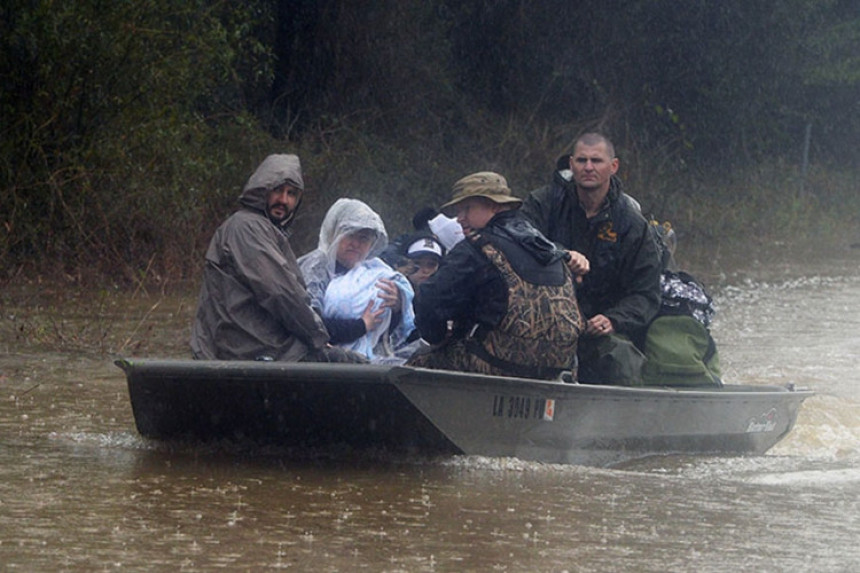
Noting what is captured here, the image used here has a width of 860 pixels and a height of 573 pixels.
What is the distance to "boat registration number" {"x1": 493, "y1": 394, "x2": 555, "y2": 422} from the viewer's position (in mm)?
7273

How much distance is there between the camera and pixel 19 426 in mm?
8422

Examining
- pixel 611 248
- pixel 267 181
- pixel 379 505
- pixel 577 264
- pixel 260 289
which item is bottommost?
pixel 379 505

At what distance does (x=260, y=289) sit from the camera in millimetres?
7188

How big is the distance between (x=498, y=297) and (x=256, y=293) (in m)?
1.14

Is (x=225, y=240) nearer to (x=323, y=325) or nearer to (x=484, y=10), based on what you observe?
(x=323, y=325)

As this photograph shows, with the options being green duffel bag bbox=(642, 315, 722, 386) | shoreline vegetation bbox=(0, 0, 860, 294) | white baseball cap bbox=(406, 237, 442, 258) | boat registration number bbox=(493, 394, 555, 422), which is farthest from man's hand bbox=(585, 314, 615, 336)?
shoreline vegetation bbox=(0, 0, 860, 294)

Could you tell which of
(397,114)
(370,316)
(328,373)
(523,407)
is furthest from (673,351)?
(397,114)

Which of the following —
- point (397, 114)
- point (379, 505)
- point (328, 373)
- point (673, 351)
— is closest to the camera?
point (379, 505)

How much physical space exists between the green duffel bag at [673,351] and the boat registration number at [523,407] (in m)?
1.06

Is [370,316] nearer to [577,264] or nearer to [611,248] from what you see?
[577,264]

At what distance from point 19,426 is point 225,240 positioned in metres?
2.00

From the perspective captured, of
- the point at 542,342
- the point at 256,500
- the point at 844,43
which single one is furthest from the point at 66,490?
the point at 844,43

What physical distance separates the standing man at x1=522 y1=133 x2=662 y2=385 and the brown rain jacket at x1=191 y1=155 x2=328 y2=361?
1507 millimetres

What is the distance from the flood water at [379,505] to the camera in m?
5.71
